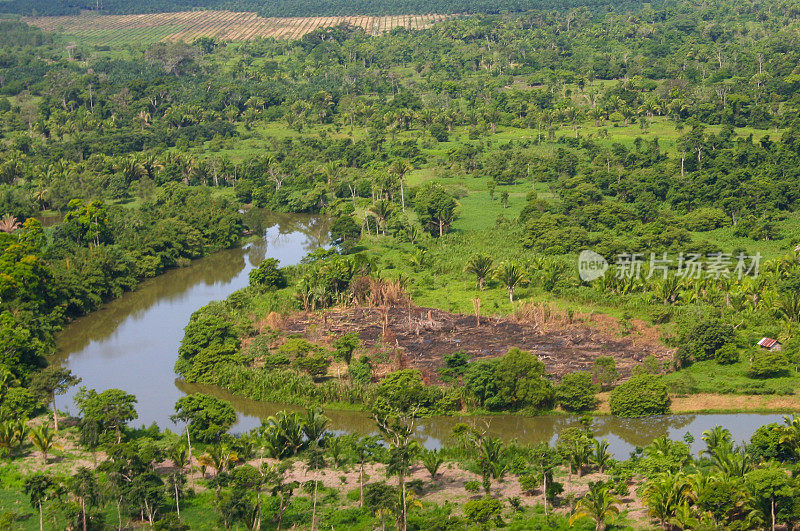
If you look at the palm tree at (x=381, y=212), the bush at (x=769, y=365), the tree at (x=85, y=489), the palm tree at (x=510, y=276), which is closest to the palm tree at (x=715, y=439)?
the bush at (x=769, y=365)

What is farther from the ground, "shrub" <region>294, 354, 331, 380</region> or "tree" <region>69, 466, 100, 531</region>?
"tree" <region>69, 466, 100, 531</region>

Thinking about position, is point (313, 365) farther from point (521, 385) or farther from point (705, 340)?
point (705, 340)

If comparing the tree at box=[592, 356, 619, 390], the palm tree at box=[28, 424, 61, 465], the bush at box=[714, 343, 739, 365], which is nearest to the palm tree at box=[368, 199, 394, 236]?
the tree at box=[592, 356, 619, 390]

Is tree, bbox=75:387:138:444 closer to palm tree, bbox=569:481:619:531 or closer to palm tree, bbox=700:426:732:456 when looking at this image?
palm tree, bbox=569:481:619:531

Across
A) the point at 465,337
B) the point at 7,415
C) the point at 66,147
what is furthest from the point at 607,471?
the point at 66,147

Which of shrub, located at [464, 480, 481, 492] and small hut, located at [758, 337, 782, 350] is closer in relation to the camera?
shrub, located at [464, 480, 481, 492]

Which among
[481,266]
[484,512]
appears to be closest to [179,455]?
[484,512]
